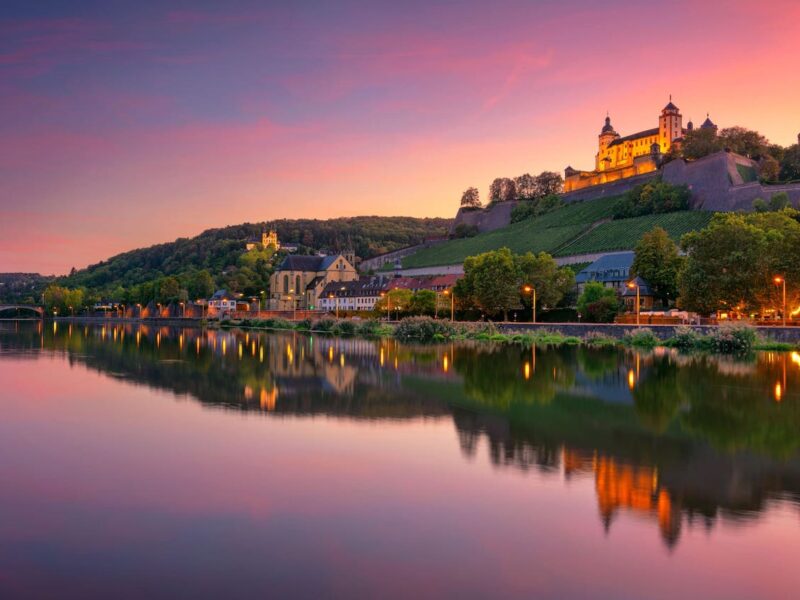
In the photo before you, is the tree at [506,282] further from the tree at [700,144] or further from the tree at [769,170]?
the tree at [700,144]

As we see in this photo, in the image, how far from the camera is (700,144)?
347 feet

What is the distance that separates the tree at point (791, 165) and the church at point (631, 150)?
3209 cm

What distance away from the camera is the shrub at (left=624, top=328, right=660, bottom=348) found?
4641cm

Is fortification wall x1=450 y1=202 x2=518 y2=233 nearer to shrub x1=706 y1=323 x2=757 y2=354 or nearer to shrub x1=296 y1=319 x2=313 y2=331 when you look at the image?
shrub x1=296 y1=319 x2=313 y2=331

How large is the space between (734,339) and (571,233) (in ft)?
228

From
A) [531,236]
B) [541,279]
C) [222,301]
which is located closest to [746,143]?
[531,236]

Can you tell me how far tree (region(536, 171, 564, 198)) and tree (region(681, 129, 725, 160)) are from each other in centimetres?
3402

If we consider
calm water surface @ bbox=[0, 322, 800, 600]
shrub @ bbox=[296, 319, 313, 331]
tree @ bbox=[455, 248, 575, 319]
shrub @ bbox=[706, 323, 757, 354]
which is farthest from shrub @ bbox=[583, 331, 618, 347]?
shrub @ bbox=[296, 319, 313, 331]

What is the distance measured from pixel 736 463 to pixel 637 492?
3160mm

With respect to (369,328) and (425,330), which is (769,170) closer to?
(369,328)

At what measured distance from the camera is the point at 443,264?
123062 millimetres

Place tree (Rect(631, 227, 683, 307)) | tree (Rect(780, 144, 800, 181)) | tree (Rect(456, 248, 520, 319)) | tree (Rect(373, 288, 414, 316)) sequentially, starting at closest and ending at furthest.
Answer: tree (Rect(631, 227, 683, 307)) → tree (Rect(456, 248, 520, 319)) → tree (Rect(373, 288, 414, 316)) → tree (Rect(780, 144, 800, 181))

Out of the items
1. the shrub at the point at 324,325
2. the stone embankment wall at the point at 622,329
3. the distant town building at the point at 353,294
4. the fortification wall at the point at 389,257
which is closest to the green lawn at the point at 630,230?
the distant town building at the point at 353,294

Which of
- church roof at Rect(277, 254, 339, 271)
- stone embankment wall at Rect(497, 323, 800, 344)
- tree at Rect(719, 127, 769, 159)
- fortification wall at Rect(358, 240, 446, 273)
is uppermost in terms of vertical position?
tree at Rect(719, 127, 769, 159)
